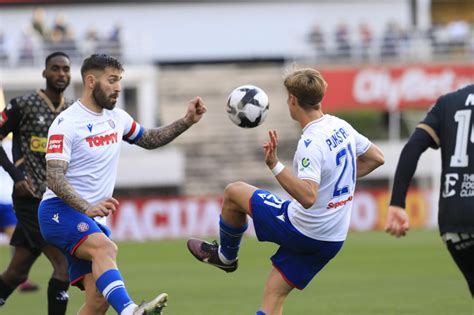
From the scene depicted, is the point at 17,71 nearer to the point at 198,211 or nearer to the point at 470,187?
the point at 198,211

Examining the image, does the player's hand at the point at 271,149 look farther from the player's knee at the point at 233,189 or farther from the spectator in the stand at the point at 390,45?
the spectator in the stand at the point at 390,45

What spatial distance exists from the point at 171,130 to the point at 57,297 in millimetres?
1980

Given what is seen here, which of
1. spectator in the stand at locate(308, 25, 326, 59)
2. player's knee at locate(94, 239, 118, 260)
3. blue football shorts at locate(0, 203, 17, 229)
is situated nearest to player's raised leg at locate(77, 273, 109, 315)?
player's knee at locate(94, 239, 118, 260)

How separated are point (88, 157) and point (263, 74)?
30165 millimetres

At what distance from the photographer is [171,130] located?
949cm

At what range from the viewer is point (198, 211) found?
1132 inches

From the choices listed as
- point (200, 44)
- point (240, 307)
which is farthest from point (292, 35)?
point (240, 307)

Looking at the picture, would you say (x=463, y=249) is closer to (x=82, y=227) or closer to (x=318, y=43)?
(x=82, y=227)

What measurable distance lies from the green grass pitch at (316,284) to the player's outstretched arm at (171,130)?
9.25ft

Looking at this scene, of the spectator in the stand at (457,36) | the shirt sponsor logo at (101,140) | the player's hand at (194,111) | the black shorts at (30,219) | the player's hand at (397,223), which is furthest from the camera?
the spectator in the stand at (457,36)

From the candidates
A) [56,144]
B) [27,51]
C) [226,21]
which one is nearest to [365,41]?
[226,21]

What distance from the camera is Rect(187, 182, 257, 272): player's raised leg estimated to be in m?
8.73

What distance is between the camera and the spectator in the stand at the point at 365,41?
37.2 metres

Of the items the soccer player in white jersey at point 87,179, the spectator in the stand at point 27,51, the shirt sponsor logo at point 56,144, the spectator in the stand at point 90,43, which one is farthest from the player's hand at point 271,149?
the spectator in the stand at point 27,51
